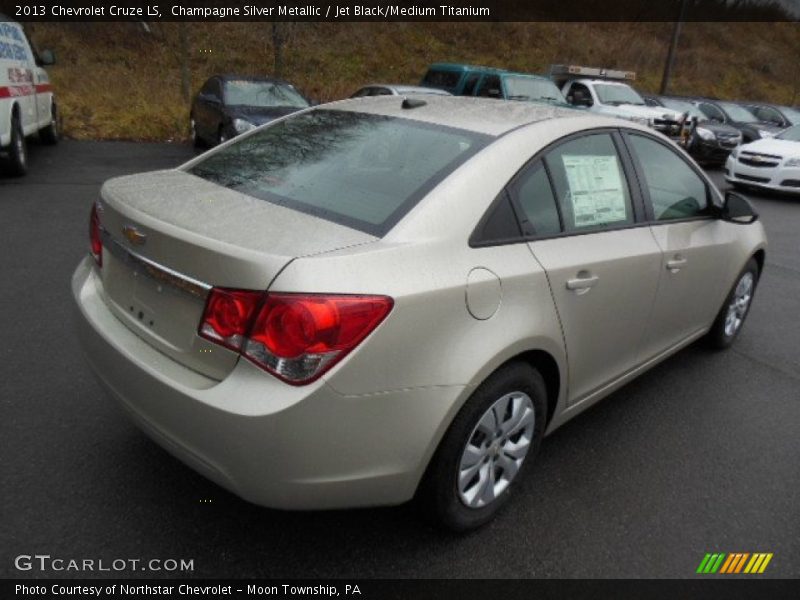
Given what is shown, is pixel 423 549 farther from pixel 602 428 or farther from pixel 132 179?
pixel 132 179

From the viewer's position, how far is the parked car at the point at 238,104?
9.57 meters

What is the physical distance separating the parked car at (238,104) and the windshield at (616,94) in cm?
725

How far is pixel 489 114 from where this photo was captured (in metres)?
2.75

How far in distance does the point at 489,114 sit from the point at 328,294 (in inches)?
54.7

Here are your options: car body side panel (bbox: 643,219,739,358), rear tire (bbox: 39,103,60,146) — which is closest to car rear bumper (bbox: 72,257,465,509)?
car body side panel (bbox: 643,219,739,358)

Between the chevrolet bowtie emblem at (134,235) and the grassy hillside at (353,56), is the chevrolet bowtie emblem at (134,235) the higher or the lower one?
the higher one

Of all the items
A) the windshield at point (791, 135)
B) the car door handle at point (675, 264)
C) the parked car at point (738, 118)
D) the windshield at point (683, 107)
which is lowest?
the parked car at point (738, 118)

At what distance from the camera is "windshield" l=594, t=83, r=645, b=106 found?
47.5 ft

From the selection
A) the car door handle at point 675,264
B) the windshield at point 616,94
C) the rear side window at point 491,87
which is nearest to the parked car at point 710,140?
the windshield at point 616,94

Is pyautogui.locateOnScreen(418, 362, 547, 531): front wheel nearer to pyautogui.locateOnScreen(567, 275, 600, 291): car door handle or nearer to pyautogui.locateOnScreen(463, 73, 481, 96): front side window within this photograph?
pyautogui.locateOnScreen(567, 275, 600, 291): car door handle

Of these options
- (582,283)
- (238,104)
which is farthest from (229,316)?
(238,104)

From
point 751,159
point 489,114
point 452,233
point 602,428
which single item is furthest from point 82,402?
point 751,159

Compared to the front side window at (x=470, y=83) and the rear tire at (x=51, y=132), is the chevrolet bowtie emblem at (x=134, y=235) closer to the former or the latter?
the rear tire at (x=51, y=132)

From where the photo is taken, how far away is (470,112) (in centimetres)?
280
